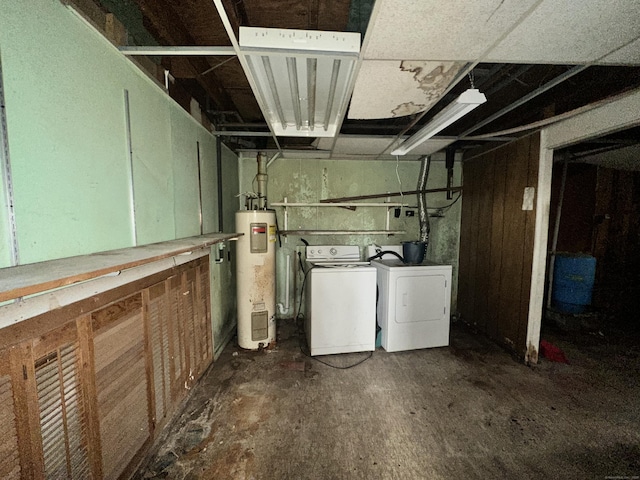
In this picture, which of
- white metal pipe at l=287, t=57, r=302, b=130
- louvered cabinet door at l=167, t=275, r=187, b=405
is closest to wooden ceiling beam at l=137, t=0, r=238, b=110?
white metal pipe at l=287, t=57, r=302, b=130

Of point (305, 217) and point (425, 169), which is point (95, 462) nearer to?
point (305, 217)

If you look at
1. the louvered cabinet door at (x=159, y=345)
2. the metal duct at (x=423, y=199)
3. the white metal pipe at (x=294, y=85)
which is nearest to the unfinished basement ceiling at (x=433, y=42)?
the white metal pipe at (x=294, y=85)

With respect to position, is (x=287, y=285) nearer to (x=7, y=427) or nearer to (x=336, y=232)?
(x=336, y=232)

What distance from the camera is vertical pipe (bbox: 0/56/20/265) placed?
79cm

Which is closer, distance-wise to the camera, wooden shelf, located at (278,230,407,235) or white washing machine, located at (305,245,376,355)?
white washing machine, located at (305,245,376,355)

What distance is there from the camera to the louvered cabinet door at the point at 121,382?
1.17 m

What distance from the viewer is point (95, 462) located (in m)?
1.14

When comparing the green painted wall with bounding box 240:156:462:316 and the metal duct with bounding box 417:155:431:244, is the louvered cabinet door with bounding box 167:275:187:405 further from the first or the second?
the metal duct with bounding box 417:155:431:244

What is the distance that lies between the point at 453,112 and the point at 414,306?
6.60ft

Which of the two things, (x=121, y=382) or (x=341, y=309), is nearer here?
(x=121, y=382)

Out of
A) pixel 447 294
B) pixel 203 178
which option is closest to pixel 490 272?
pixel 447 294

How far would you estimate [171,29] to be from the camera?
1585 mm

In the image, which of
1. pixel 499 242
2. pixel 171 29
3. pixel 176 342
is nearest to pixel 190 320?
pixel 176 342

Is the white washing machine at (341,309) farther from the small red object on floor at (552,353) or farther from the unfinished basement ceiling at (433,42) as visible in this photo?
the small red object on floor at (552,353)
